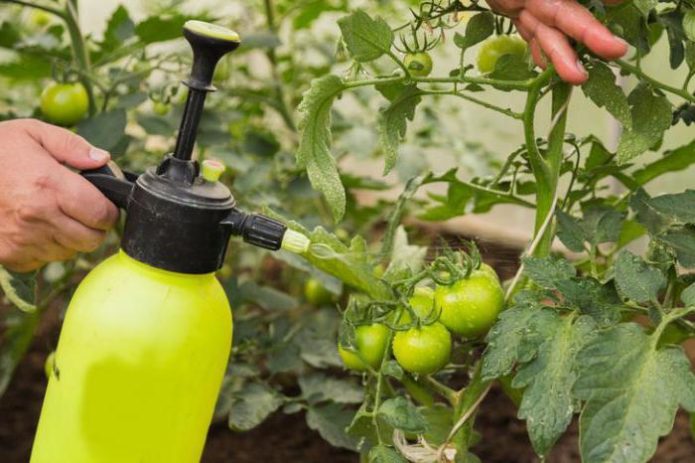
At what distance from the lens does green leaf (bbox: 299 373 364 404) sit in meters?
1.18

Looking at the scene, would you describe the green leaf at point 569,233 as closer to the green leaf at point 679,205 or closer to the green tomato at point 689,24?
the green leaf at point 679,205

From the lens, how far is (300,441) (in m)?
1.43

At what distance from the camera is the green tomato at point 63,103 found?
127 centimetres

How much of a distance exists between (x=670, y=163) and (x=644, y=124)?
0.66 ft

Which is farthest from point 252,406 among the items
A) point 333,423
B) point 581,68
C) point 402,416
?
point 581,68

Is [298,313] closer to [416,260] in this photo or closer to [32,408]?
[32,408]

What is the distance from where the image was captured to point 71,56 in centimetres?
140

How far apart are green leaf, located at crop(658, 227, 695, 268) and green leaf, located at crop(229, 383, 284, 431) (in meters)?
0.55

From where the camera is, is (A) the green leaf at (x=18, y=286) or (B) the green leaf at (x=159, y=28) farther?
(B) the green leaf at (x=159, y=28)

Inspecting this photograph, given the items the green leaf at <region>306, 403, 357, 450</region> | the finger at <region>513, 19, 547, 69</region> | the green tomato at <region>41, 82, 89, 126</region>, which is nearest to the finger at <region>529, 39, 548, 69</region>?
the finger at <region>513, 19, 547, 69</region>

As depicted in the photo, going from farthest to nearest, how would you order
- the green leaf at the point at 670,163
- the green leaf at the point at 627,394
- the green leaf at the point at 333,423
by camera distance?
the green leaf at the point at 333,423
the green leaf at the point at 670,163
the green leaf at the point at 627,394

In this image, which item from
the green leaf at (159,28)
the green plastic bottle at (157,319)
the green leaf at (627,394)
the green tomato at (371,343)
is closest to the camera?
the green leaf at (627,394)

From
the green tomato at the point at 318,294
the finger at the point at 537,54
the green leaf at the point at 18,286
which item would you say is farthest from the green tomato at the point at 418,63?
the green tomato at the point at 318,294

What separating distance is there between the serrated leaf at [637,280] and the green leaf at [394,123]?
0.69 feet
